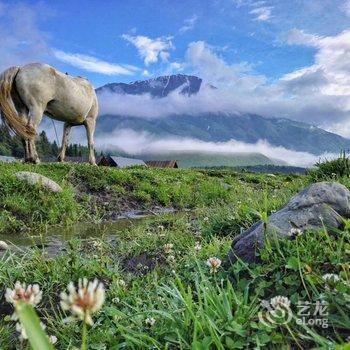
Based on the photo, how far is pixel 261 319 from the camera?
8.38 ft

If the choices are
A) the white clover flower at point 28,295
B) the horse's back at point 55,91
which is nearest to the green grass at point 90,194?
the horse's back at point 55,91

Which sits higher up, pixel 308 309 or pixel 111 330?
pixel 308 309

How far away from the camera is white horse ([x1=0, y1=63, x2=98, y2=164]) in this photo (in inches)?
636

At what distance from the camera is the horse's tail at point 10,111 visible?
1579 centimetres

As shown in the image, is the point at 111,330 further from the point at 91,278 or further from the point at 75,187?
the point at 75,187

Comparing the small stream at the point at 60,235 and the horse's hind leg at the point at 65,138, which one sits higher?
the horse's hind leg at the point at 65,138

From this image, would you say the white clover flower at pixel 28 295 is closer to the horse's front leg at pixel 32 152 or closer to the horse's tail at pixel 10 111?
the horse's tail at pixel 10 111

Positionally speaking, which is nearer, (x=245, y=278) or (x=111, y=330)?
(x=111, y=330)

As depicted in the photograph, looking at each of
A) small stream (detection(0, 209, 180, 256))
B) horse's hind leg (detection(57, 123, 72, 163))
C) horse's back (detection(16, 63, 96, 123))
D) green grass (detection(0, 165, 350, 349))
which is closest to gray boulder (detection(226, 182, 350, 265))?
green grass (detection(0, 165, 350, 349))

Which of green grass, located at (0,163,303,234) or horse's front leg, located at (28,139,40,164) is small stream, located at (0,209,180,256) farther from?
horse's front leg, located at (28,139,40,164)

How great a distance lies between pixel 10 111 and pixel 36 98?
5.59ft

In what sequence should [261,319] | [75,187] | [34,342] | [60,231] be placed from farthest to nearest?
[75,187], [60,231], [261,319], [34,342]

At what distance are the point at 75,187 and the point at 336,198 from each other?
474 inches

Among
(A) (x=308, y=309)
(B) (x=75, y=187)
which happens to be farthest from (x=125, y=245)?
(B) (x=75, y=187)
